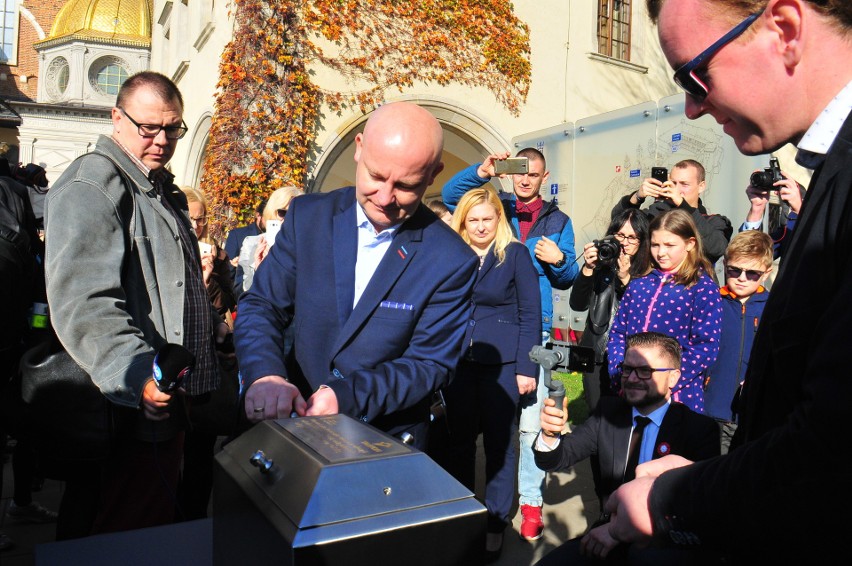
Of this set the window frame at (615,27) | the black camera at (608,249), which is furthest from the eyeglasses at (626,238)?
the window frame at (615,27)

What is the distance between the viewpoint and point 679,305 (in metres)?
3.80

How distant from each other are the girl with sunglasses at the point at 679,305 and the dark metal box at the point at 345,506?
2.81m

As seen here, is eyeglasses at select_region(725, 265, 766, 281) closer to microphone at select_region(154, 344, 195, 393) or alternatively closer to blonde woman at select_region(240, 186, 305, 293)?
blonde woman at select_region(240, 186, 305, 293)

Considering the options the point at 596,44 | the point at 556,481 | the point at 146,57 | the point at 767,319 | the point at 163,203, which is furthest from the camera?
the point at 146,57

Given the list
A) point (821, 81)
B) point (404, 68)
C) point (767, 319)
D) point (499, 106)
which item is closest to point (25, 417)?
point (767, 319)

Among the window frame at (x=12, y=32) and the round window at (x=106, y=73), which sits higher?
the window frame at (x=12, y=32)

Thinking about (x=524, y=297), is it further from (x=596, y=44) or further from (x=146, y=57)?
(x=146, y=57)

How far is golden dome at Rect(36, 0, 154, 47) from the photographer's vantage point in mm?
34938

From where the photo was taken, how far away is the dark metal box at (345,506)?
1032mm

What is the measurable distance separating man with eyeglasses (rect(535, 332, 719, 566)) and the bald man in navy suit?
2.45 ft

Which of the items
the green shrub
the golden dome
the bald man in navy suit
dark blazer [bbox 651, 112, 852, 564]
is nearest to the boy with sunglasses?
the green shrub

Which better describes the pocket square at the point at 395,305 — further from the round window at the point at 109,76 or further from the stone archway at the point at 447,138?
the round window at the point at 109,76

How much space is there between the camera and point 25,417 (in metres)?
2.35

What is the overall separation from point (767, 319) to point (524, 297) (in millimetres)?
2933
